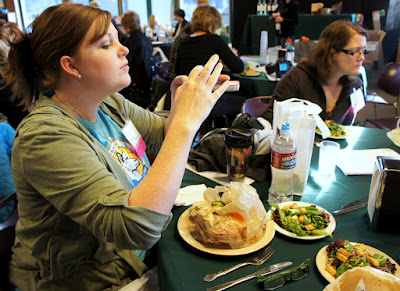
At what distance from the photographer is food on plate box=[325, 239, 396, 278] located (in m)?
0.89

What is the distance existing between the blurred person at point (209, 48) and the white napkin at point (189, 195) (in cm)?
219

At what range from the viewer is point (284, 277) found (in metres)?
0.90

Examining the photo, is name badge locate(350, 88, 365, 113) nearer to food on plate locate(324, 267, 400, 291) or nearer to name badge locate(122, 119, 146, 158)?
name badge locate(122, 119, 146, 158)

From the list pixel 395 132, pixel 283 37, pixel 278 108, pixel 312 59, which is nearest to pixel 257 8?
pixel 283 37

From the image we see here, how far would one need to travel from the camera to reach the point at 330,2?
279 inches

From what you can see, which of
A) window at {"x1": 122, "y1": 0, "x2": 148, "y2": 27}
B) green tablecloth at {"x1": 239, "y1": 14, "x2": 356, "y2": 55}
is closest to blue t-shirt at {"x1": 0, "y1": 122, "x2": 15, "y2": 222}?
green tablecloth at {"x1": 239, "y1": 14, "x2": 356, "y2": 55}

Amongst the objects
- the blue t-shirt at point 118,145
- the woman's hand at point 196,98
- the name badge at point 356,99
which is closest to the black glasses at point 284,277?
the woman's hand at point 196,98

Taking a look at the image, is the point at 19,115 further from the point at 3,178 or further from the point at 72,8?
the point at 72,8

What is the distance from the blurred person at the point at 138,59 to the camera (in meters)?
4.65

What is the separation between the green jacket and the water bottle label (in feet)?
1.44

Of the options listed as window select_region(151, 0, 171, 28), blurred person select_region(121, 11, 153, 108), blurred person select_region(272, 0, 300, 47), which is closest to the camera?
blurred person select_region(121, 11, 153, 108)

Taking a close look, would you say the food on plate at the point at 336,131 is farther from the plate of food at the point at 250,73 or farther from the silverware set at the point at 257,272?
the plate of food at the point at 250,73

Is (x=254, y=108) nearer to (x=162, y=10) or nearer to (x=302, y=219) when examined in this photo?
(x=302, y=219)

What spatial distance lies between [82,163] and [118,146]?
14.2 inches
